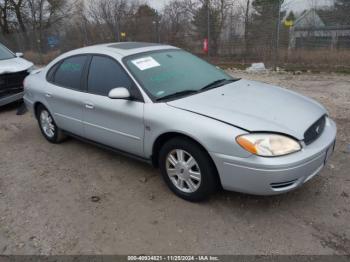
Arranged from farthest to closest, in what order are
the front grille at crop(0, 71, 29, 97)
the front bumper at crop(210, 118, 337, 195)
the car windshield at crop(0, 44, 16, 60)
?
the car windshield at crop(0, 44, 16, 60) < the front grille at crop(0, 71, 29, 97) < the front bumper at crop(210, 118, 337, 195)

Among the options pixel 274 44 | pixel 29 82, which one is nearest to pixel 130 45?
pixel 29 82

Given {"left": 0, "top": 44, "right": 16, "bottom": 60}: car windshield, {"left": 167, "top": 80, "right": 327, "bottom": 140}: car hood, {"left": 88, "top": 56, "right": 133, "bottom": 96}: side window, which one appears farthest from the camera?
{"left": 0, "top": 44, "right": 16, "bottom": 60}: car windshield

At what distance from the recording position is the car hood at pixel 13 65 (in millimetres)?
7312

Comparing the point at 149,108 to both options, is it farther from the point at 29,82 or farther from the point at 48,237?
the point at 29,82

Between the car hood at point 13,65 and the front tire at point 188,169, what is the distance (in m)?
5.42

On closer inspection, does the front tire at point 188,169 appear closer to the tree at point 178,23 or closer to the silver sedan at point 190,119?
the silver sedan at point 190,119

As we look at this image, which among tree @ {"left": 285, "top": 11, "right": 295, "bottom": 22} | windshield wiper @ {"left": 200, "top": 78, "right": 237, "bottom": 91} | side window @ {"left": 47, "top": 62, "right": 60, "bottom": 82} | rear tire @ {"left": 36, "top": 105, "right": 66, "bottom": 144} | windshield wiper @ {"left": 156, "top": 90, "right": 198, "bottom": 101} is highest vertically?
tree @ {"left": 285, "top": 11, "right": 295, "bottom": 22}

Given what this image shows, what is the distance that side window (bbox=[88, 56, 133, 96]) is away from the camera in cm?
378

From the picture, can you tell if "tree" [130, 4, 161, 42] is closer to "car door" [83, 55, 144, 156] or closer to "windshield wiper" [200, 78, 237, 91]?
"car door" [83, 55, 144, 156]

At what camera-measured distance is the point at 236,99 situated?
3414 millimetres

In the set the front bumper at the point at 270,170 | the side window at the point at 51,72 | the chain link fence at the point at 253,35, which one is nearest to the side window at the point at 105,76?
the side window at the point at 51,72

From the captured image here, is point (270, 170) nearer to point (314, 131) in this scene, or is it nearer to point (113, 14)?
Result: point (314, 131)

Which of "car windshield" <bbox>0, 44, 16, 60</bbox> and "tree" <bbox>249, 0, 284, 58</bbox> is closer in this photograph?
"car windshield" <bbox>0, 44, 16, 60</bbox>

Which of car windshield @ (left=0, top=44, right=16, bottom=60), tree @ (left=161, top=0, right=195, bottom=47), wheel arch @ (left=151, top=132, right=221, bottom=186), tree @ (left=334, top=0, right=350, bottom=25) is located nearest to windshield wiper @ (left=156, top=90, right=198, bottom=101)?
wheel arch @ (left=151, top=132, right=221, bottom=186)
